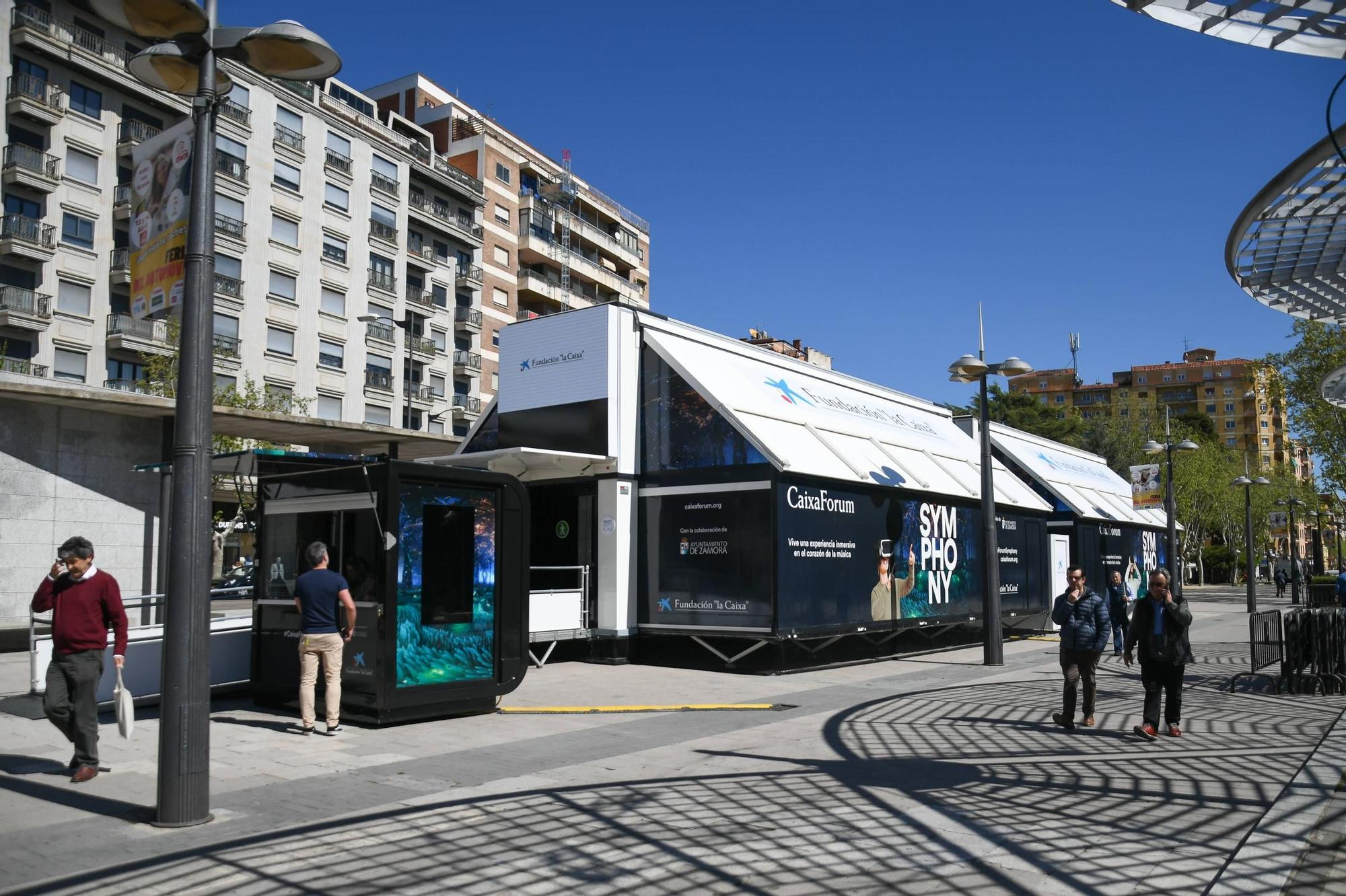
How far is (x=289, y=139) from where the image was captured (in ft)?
159

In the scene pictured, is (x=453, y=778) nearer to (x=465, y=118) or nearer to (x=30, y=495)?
(x=30, y=495)

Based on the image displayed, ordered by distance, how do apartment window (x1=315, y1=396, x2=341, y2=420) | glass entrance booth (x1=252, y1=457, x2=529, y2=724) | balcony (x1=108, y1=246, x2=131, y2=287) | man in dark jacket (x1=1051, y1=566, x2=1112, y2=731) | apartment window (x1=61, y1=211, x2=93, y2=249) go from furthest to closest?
apartment window (x1=315, y1=396, x2=341, y2=420) → balcony (x1=108, y1=246, x2=131, y2=287) → apartment window (x1=61, y1=211, x2=93, y2=249) → man in dark jacket (x1=1051, y1=566, x2=1112, y2=731) → glass entrance booth (x1=252, y1=457, x2=529, y2=724)

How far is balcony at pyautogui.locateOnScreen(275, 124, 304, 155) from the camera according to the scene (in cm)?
4778

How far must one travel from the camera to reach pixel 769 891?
5.25 meters

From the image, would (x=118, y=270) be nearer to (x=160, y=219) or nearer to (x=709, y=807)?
(x=160, y=219)

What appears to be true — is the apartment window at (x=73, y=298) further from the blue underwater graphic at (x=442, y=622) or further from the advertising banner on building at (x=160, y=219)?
the advertising banner on building at (x=160, y=219)

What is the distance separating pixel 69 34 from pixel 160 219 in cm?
4169

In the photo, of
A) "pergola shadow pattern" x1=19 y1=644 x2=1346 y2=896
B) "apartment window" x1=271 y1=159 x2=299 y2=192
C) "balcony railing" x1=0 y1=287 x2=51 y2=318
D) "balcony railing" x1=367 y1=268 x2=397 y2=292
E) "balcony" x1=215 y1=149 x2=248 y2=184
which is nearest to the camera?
"pergola shadow pattern" x1=19 y1=644 x2=1346 y2=896

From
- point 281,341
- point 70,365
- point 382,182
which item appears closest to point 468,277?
point 382,182

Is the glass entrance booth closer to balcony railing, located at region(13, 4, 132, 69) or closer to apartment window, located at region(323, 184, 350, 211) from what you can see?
balcony railing, located at region(13, 4, 132, 69)

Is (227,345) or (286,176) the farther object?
(286,176)

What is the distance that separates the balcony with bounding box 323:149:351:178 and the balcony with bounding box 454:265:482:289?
8.74 m

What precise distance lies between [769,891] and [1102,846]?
2.14 metres

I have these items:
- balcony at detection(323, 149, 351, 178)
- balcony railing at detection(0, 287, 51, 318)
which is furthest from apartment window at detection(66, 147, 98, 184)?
balcony at detection(323, 149, 351, 178)
